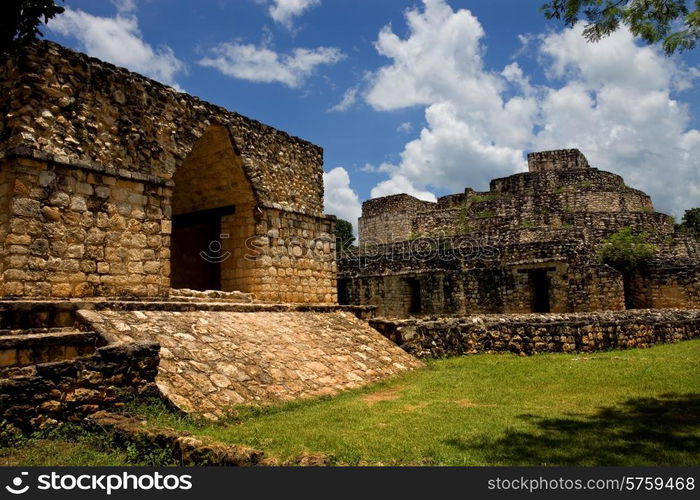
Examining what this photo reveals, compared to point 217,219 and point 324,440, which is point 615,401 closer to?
point 324,440

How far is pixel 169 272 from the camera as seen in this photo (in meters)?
9.25

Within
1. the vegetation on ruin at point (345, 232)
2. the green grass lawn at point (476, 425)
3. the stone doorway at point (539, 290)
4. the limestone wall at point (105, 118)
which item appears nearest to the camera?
the green grass lawn at point (476, 425)

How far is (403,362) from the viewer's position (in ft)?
32.6

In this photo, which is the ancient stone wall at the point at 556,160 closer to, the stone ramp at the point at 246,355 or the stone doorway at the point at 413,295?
the stone doorway at the point at 413,295

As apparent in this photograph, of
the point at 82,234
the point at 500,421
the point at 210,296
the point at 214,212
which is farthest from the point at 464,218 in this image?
the point at 500,421

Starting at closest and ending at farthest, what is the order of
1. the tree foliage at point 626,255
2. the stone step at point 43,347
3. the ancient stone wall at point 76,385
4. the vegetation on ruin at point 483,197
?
the ancient stone wall at point 76,385, the stone step at point 43,347, the tree foliage at point 626,255, the vegetation on ruin at point 483,197

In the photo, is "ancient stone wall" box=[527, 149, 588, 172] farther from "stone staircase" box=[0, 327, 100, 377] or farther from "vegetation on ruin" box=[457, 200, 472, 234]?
"stone staircase" box=[0, 327, 100, 377]

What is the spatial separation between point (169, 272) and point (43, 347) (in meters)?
3.62

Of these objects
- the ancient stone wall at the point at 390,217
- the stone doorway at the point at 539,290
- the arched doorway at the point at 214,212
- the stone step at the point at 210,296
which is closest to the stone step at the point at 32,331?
the stone step at the point at 210,296

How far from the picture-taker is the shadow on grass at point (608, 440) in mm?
4230

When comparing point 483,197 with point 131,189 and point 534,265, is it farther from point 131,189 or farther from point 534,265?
point 131,189

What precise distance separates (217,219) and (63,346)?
20.3 feet

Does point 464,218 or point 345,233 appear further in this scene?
point 345,233

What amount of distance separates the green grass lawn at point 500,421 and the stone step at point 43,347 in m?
1.32
